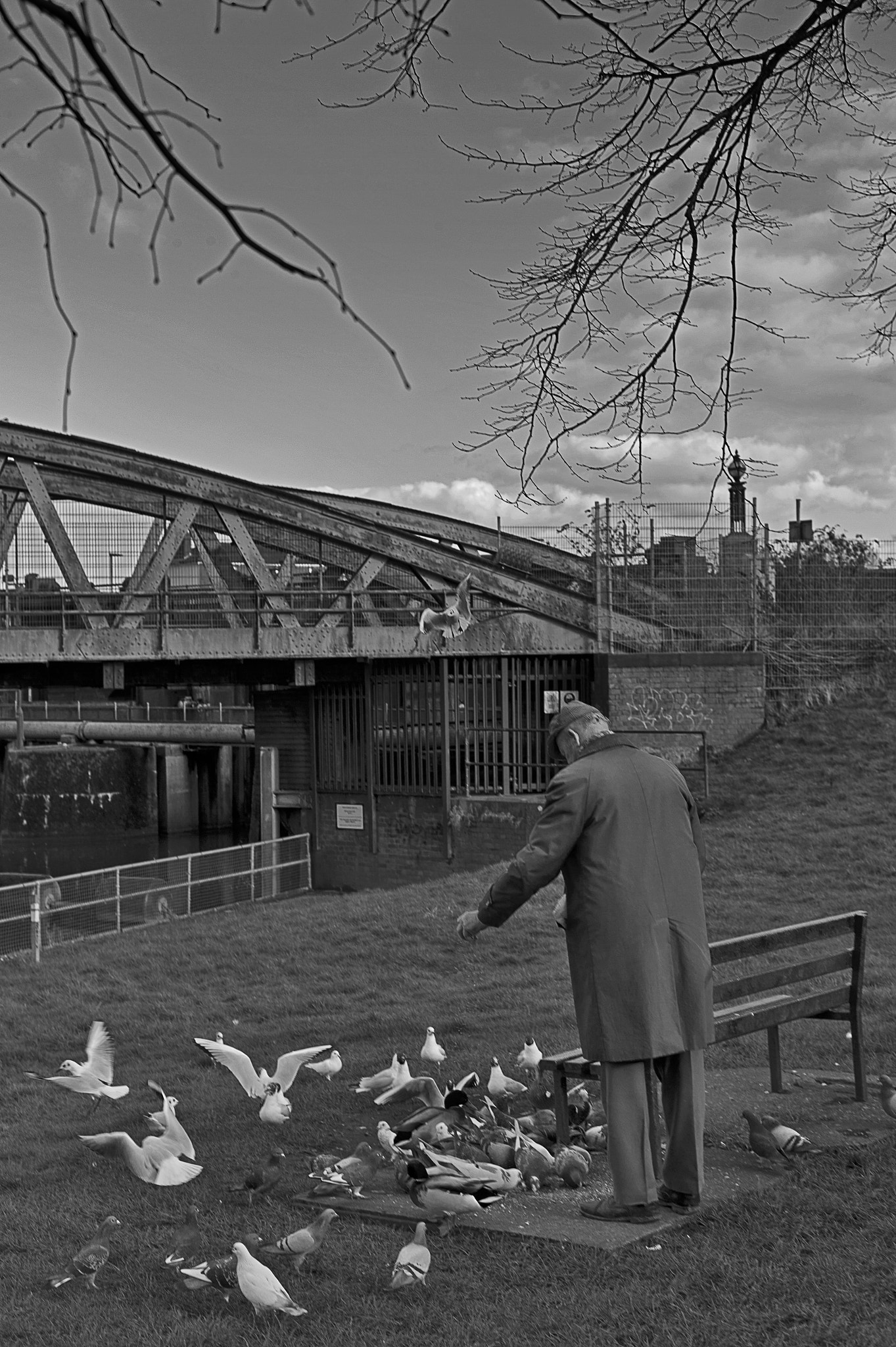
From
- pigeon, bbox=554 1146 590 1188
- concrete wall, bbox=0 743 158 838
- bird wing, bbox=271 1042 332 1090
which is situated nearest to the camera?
pigeon, bbox=554 1146 590 1188

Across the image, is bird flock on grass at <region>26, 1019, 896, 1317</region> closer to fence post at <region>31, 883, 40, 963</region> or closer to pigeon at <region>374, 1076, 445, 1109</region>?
pigeon at <region>374, 1076, 445, 1109</region>

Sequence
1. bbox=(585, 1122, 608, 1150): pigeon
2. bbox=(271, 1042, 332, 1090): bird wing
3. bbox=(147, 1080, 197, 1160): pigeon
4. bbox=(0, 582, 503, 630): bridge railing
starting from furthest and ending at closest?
bbox=(0, 582, 503, 630): bridge railing < bbox=(271, 1042, 332, 1090): bird wing < bbox=(585, 1122, 608, 1150): pigeon < bbox=(147, 1080, 197, 1160): pigeon

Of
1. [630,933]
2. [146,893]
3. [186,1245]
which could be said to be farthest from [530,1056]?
[146,893]

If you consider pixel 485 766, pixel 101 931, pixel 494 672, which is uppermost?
pixel 494 672

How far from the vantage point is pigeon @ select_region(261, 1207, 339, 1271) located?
16.1ft

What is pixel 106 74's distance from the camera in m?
2.08

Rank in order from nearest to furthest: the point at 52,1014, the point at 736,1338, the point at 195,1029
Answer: the point at 736,1338
the point at 195,1029
the point at 52,1014

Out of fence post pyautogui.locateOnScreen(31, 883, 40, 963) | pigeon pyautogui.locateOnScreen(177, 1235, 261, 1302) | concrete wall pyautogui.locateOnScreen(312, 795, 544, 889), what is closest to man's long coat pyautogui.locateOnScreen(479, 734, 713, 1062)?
pigeon pyautogui.locateOnScreen(177, 1235, 261, 1302)

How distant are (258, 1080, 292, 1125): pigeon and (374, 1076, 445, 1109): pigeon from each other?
47 centimetres

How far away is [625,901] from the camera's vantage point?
5.10 metres

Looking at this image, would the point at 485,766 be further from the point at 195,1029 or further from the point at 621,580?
the point at 195,1029

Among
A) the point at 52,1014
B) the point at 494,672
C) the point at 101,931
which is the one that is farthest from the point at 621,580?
the point at 52,1014

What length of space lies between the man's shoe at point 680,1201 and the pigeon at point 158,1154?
208 centimetres

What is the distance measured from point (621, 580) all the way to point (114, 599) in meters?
8.60
